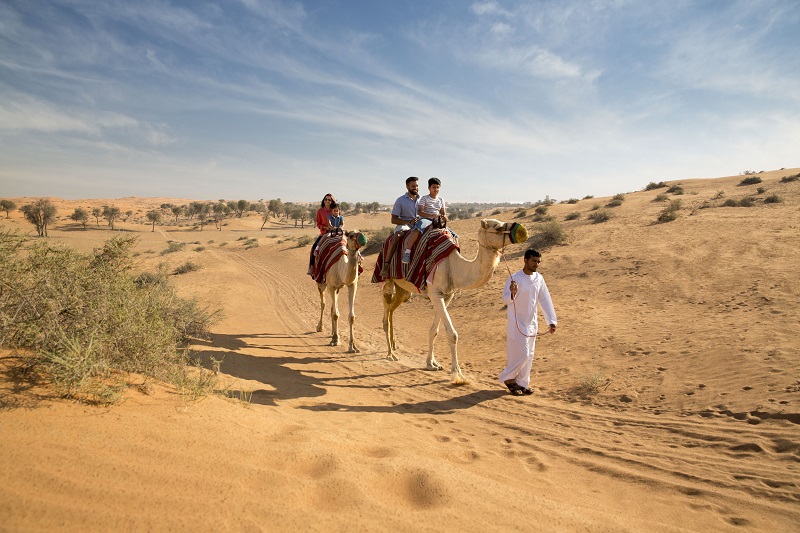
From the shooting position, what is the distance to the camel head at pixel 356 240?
24.9ft

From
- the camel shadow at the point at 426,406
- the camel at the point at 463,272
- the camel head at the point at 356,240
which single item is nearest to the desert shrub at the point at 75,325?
the camel shadow at the point at 426,406

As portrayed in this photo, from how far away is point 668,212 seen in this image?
16.1 m

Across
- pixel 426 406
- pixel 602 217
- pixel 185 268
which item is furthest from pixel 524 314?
pixel 185 268

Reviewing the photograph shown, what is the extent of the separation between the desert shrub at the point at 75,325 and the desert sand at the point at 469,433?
185mm

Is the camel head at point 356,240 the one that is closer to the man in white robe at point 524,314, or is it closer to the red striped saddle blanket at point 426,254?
the red striped saddle blanket at point 426,254

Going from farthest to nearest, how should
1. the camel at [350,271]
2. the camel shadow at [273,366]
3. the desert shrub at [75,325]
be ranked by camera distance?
the camel at [350,271] < the camel shadow at [273,366] < the desert shrub at [75,325]

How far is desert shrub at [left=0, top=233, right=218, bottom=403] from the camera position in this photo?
9.25 feet

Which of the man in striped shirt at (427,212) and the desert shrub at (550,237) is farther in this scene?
the desert shrub at (550,237)

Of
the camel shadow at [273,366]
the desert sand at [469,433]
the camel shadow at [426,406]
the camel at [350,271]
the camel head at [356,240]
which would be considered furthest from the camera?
the camel at [350,271]

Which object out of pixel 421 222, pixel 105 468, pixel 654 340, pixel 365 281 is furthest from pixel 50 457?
pixel 365 281

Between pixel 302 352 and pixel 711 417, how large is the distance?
6922 millimetres

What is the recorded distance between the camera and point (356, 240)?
7.70 meters

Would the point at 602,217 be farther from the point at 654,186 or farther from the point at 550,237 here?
the point at 654,186

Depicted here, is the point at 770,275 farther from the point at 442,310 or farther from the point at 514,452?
the point at 514,452
